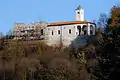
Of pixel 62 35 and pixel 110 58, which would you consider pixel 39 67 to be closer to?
pixel 110 58

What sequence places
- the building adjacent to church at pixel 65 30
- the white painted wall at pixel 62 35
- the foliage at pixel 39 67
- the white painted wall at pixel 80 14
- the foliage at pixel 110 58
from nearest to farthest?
the foliage at pixel 110 58
the foliage at pixel 39 67
the white painted wall at pixel 62 35
the building adjacent to church at pixel 65 30
the white painted wall at pixel 80 14

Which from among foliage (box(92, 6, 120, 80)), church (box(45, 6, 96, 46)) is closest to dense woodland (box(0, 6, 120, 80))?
foliage (box(92, 6, 120, 80))

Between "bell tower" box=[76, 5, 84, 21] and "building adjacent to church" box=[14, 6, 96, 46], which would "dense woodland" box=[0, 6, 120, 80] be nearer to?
"building adjacent to church" box=[14, 6, 96, 46]

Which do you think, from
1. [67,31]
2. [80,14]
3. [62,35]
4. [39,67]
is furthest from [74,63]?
[80,14]

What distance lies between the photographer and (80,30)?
6041cm

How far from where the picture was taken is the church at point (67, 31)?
192ft

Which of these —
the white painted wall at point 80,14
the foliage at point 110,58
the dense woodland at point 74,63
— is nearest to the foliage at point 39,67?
the dense woodland at point 74,63

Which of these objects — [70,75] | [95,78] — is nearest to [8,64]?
[70,75]

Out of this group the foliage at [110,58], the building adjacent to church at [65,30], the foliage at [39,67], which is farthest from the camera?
the building adjacent to church at [65,30]

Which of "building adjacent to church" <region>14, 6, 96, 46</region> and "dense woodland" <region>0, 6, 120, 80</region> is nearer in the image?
"dense woodland" <region>0, 6, 120, 80</region>

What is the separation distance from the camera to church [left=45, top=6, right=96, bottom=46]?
5841 cm

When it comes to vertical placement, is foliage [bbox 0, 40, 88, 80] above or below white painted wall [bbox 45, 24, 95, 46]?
below

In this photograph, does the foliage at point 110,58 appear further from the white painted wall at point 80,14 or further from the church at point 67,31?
the white painted wall at point 80,14

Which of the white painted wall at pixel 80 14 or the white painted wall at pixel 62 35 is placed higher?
the white painted wall at pixel 80 14
